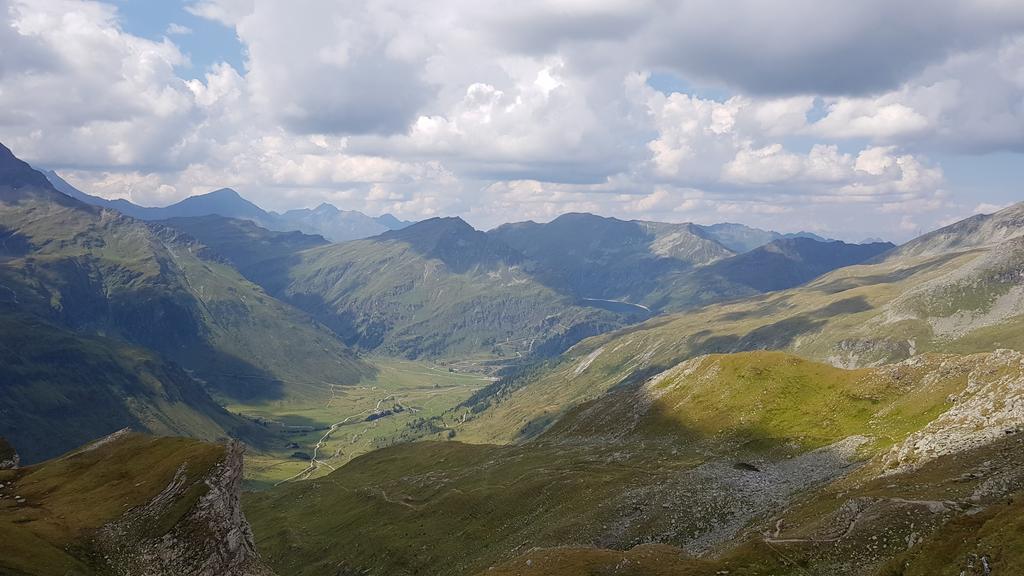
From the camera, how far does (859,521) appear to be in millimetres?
48031

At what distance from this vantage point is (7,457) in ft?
321

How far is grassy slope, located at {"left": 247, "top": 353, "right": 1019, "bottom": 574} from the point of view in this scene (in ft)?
251

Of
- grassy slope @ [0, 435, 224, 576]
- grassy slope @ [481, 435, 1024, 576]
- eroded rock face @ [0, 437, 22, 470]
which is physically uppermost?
grassy slope @ [481, 435, 1024, 576]

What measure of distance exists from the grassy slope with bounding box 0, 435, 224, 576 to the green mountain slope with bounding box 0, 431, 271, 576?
0.12m

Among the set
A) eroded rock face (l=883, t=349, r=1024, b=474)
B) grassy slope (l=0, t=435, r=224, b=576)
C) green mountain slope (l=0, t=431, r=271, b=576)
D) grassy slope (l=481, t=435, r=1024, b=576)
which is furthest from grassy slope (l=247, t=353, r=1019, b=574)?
grassy slope (l=0, t=435, r=224, b=576)

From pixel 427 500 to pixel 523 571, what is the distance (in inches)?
2860

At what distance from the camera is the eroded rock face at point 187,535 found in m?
67.6

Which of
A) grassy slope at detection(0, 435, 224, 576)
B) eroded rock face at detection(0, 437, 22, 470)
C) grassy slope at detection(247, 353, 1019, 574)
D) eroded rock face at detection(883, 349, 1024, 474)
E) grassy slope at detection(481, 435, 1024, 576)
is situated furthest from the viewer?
eroded rock face at detection(0, 437, 22, 470)

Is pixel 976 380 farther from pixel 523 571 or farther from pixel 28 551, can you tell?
pixel 28 551

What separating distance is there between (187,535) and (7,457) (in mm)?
51062

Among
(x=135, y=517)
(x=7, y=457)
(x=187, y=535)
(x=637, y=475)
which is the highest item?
(x=637, y=475)

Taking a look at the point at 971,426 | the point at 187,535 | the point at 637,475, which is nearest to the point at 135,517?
the point at 187,535

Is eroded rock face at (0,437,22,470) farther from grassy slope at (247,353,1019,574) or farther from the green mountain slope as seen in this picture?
grassy slope at (247,353,1019,574)

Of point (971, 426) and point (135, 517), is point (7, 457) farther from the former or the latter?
point (971, 426)
